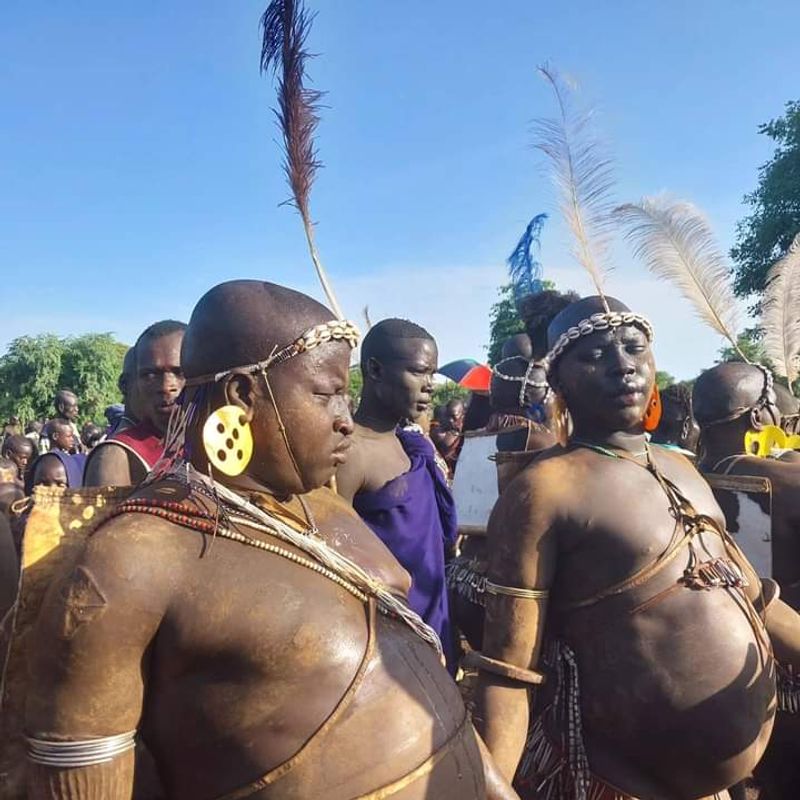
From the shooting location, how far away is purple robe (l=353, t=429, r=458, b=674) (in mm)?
3605

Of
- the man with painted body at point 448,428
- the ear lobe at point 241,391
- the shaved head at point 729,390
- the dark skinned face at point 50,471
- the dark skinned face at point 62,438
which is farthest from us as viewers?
the dark skinned face at point 62,438

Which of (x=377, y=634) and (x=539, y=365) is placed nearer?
(x=377, y=634)

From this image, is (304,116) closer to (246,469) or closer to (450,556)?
(246,469)

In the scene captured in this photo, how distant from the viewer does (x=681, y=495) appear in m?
2.71

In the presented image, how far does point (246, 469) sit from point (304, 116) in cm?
110

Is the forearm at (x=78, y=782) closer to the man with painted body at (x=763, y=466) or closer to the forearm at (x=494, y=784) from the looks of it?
the forearm at (x=494, y=784)

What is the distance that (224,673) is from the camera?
1.49 m

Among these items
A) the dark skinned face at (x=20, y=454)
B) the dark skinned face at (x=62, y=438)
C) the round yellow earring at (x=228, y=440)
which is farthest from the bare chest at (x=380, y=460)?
the dark skinned face at (x=62, y=438)

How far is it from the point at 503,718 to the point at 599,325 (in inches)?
52.4

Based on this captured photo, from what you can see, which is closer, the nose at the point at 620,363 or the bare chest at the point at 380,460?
the nose at the point at 620,363

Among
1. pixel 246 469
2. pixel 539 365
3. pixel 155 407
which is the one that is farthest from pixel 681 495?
pixel 539 365

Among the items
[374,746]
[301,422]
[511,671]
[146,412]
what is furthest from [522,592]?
[146,412]

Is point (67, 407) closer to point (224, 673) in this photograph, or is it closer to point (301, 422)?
point (301, 422)

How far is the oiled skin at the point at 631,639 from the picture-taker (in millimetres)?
2434
